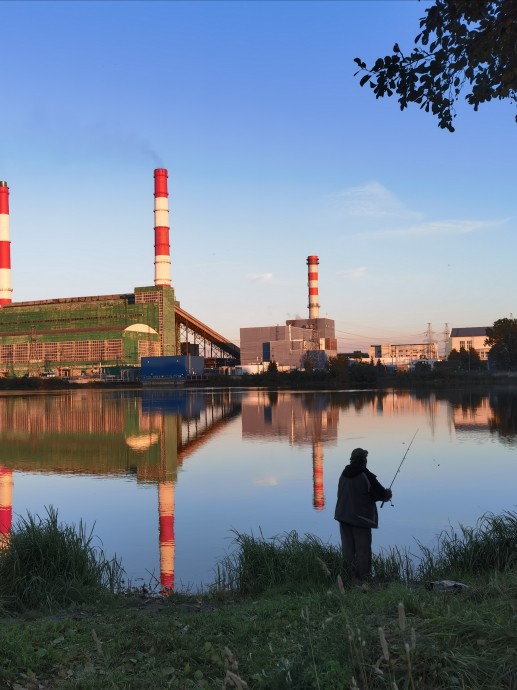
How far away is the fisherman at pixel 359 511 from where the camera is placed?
336 inches

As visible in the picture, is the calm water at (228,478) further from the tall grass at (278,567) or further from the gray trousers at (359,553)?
the gray trousers at (359,553)

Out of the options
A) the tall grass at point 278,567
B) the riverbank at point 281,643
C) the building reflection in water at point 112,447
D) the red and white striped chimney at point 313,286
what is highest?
the red and white striped chimney at point 313,286

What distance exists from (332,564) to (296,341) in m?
127

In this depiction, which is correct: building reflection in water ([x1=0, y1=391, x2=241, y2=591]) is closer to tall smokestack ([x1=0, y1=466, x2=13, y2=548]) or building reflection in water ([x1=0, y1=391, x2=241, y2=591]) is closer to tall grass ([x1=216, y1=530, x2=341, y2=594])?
tall smokestack ([x1=0, y1=466, x2=13, y2=548])

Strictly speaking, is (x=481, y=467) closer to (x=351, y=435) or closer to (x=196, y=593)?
(x=351, y=435)

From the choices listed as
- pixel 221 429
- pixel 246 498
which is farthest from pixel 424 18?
pixel 221 429

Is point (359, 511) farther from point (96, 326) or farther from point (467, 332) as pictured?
point (467, 332)

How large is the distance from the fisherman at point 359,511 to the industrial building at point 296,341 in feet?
391

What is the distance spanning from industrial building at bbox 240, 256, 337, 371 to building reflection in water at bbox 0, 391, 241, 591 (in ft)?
290

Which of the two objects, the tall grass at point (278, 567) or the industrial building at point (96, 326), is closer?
the tall grass at point (278, 567)

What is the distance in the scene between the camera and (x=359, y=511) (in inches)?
337

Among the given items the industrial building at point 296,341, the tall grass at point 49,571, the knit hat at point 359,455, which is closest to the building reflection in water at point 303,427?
the knit hat at point 359,455

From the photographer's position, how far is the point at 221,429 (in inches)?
1312

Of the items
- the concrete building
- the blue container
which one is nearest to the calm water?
the blue container
